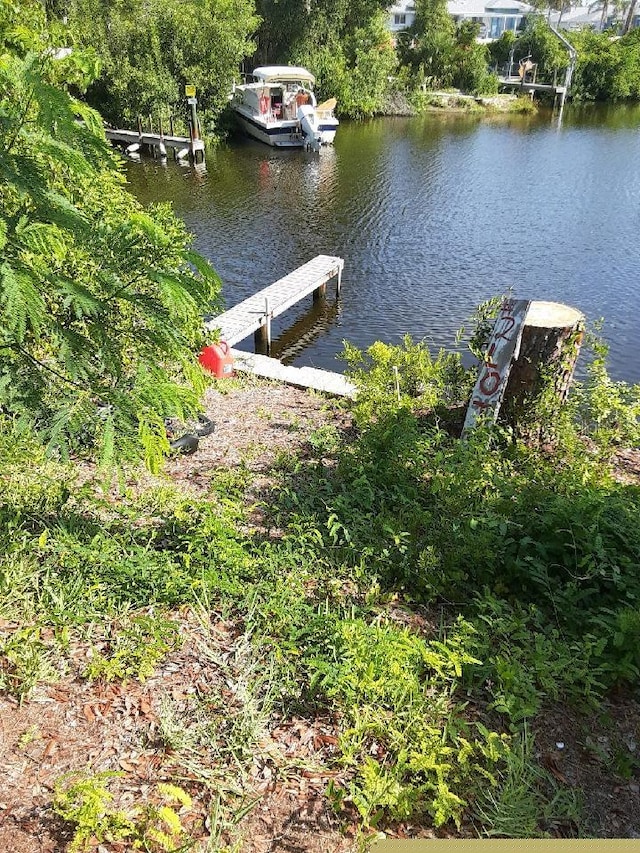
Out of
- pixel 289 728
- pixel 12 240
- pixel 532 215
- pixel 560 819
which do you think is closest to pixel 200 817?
pixel 289 728

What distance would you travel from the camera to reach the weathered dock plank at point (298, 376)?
311 inches

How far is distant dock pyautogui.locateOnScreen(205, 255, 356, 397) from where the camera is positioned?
816cm

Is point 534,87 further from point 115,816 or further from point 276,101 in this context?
point 115,816

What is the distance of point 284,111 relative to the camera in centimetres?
2722

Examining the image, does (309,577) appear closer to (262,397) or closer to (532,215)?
(262,397)

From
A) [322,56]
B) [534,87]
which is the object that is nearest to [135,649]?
[322,56]

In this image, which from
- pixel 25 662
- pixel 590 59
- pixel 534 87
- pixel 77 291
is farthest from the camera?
pixel 534 87

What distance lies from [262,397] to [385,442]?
2602 millimetres

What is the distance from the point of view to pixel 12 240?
248 centimetres

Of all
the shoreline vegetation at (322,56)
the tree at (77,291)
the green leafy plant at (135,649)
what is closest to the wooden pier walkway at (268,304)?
the tree at (77,291)

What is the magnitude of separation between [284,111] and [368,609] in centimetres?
2832

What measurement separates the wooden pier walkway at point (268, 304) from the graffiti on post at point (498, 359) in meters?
4.78

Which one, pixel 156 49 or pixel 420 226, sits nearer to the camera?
pixel 420 226

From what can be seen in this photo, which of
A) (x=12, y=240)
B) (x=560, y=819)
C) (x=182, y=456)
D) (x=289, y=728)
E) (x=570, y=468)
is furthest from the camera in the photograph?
(x=182, y=456)
